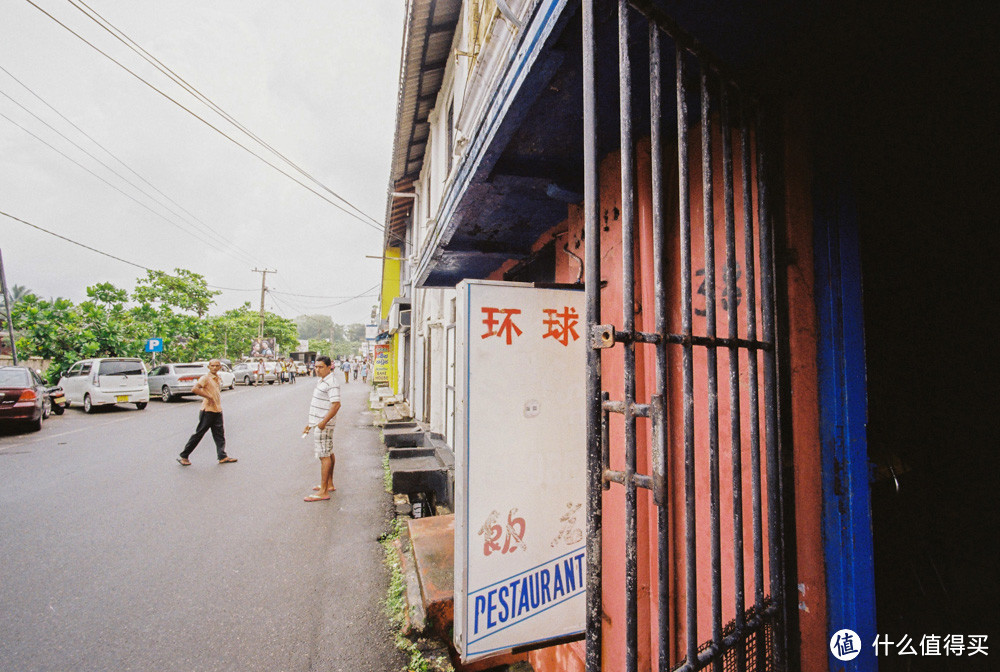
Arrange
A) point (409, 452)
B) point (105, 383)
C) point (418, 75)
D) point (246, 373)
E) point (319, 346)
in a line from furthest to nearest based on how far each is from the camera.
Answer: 1. point (319, 346)
2. point (246, 373)
3. point (105, 383)
4. point (418, 75)
5. point (409, 452)

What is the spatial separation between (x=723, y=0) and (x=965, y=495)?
3.52 metres

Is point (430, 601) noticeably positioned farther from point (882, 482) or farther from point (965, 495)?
point (965, 495)

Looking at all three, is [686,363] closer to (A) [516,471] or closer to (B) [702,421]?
(B) [702,421]

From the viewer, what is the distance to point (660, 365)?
114cm

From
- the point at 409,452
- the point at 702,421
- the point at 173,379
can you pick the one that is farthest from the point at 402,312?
the point at 702,421

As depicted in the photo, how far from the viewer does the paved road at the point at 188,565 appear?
2842 mm

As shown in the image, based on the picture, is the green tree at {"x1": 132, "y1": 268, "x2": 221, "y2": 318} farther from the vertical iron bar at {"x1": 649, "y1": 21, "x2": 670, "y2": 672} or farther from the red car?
the vertical iron bar at {"x1": 649, "y1": 21, "x2": 670, "y2": 672}

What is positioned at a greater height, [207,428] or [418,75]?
[418,75]

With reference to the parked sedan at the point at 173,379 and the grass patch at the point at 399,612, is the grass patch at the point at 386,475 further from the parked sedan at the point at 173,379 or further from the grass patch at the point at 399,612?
the parked sedan at the point at 173,379

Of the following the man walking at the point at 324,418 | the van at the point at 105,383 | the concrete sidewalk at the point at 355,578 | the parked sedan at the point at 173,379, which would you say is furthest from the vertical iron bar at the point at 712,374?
the parked sedan at the point at 173,379

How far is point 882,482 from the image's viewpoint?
6.69 feet

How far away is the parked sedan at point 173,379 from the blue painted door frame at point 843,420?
777 inches

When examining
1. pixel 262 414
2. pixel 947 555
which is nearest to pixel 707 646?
pixel 947 555

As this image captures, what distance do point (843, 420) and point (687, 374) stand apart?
2.36ft
